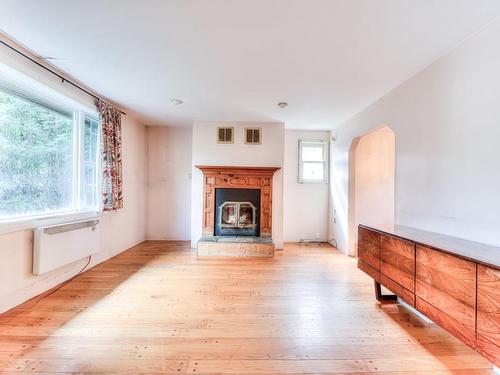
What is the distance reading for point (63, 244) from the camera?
266cm

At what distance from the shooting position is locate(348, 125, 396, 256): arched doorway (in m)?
4.09

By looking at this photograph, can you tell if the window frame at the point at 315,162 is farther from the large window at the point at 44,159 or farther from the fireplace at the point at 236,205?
the large window at the point at 44,159

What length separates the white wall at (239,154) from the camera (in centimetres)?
448

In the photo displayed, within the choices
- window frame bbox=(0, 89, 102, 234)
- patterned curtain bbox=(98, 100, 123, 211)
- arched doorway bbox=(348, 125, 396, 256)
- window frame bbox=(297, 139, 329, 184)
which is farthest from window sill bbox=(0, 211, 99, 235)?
arched doorway bbox=(348, 125, 396, 256)

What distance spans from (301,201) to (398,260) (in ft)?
10.3

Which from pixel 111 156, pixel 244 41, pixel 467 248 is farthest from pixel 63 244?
pixel 467 248

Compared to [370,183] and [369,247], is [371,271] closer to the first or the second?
[369,247]

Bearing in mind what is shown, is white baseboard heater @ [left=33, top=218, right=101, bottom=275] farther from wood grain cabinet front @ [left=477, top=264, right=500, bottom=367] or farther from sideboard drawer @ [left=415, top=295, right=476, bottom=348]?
wood grain cabinet front @ [left=477, top=264, right=500, bottom=367]

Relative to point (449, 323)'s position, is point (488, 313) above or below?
above

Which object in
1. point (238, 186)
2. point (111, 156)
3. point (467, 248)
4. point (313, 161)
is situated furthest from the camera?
point (313, 161)

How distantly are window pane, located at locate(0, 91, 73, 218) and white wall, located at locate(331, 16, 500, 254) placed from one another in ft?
13.4

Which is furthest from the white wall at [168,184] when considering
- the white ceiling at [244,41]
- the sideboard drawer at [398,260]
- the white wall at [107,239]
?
the sideboard drawer at [398,260]

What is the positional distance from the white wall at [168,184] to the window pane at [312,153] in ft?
8.14

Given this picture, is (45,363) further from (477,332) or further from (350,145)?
(350,145)
